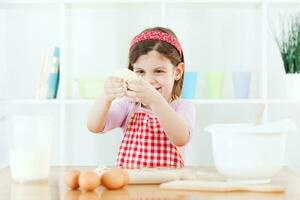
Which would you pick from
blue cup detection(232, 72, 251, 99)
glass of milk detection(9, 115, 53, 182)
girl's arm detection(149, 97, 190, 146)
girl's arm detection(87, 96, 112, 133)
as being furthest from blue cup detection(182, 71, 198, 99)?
glass of milk detection(9, 115, 53, 182)

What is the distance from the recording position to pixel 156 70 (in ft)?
6.95

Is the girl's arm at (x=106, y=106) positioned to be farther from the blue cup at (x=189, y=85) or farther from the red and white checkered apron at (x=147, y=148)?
the blue cup at (x=189, y=85)

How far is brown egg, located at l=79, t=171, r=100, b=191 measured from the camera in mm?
1343

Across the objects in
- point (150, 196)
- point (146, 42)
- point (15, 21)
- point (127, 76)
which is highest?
point (15, 21)

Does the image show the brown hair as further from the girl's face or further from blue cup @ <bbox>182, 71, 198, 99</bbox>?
blue cup @ <bbox>182, 71, 198, 99</bbox>

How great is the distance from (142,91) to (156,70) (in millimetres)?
330

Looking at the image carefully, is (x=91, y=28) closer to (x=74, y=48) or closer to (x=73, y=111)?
(x=74, y=48)

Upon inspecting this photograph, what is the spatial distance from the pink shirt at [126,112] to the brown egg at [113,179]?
73 centimetres

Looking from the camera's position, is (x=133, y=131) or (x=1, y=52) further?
(x=1, y=52)

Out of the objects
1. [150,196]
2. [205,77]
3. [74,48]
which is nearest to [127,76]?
[150,196]

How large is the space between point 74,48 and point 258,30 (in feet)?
3.19

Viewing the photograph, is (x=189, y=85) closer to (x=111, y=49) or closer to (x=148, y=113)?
(x=111, y=49)

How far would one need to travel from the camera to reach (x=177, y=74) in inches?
89.2

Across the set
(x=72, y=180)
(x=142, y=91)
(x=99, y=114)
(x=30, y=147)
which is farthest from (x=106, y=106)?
(x=72, y=180)
